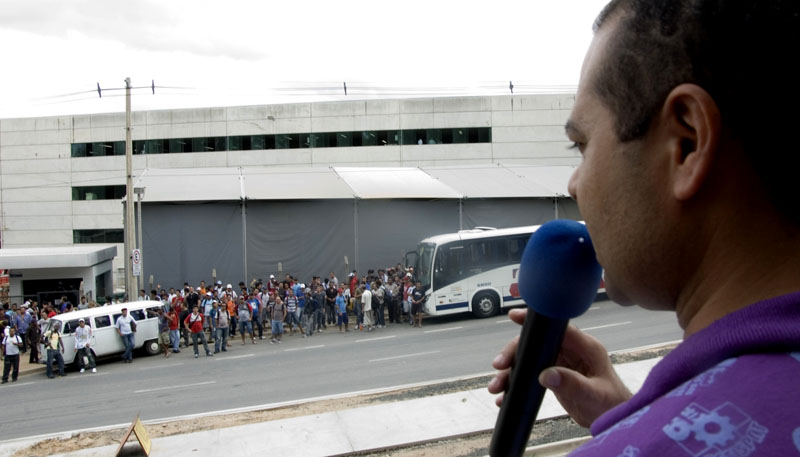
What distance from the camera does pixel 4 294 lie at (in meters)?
26.0

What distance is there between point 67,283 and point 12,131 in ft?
66.7

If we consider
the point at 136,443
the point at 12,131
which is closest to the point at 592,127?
the point at 136,443

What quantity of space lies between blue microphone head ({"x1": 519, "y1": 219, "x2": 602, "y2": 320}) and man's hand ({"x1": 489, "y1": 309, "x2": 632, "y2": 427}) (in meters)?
0.14

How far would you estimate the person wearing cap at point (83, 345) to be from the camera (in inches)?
625

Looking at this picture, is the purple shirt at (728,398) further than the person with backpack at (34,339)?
No

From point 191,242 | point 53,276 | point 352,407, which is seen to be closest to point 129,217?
point 191,242

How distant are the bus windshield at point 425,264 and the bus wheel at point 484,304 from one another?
6.15 ft

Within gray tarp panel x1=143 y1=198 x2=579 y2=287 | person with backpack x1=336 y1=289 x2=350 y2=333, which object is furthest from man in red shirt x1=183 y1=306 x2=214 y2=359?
gray tarp panel x1=143 y1=198 x2=579 y2=287

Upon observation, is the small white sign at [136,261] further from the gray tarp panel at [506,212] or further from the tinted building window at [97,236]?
the tinted building window at [97,236]

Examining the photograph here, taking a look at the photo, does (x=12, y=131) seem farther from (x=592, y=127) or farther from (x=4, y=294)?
(x=592, y=127)

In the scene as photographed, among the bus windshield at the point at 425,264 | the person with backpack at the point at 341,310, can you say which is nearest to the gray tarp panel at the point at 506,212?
the bus windshield at the point at 425,264

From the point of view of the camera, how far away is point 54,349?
15.5 meters

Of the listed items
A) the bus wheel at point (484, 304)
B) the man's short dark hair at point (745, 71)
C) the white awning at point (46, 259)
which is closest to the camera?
the man's short dark hair at point (745, 71)

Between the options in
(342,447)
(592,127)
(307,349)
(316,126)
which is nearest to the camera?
(592,127)
